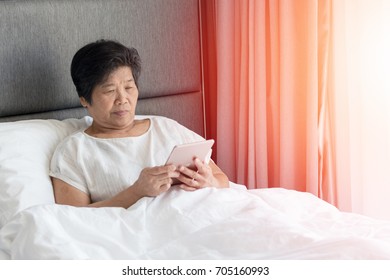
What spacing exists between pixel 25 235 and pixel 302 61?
1.31 m

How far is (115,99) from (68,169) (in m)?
0.26

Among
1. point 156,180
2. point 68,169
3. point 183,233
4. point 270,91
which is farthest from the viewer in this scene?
point 270,91

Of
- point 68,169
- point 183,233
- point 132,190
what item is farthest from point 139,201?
point 68,169

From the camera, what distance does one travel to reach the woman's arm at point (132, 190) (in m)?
1.83

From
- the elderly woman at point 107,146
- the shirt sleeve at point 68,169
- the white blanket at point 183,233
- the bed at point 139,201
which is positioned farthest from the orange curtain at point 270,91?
the shirt sleeve at point 68,169

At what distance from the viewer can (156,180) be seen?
1829 millimetres

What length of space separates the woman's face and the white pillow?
0.16m

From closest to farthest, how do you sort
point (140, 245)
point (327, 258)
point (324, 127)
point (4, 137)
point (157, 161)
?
point (327, 258), point (140, 245), point (4, 137), point (157, 161), point (324, 127)

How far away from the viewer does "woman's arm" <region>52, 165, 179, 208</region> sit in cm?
183

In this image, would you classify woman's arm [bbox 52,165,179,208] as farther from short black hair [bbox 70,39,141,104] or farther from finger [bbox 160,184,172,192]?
short black hair [bbox 70,39,141,104]

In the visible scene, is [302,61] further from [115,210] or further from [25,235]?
[25,235]

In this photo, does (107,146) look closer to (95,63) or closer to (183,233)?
(95,63)
